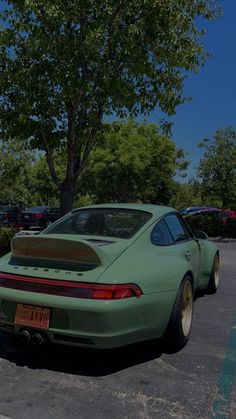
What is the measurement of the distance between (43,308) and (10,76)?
5.94 metres

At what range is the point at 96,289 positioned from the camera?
137 inches

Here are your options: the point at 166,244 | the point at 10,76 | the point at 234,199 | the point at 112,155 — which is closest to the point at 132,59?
the point at 10,76

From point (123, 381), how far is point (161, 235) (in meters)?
1.58

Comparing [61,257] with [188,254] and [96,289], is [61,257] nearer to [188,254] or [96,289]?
[96,289]

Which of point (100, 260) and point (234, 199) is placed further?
point (234, 199)

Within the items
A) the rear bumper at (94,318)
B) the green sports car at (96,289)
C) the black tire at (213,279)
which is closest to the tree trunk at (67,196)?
the black tire at (213,279)

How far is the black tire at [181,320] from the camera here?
13.3 ft

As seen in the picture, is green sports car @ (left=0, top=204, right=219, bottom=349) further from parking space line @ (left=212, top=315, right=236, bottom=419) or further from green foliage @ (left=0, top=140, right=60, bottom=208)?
green foliage @ (left=0, top=140, right=60, bottom=208)

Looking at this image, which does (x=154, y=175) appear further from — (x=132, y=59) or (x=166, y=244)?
(x=166, y=244)

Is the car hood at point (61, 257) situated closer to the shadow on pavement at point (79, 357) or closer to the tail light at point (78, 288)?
the tail light at point (78, 288)

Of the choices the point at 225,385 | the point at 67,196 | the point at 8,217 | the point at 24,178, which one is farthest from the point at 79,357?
the point at 24,178

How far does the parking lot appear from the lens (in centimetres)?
312

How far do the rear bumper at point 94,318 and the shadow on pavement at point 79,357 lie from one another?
0.36m

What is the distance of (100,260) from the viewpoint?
145 inches
